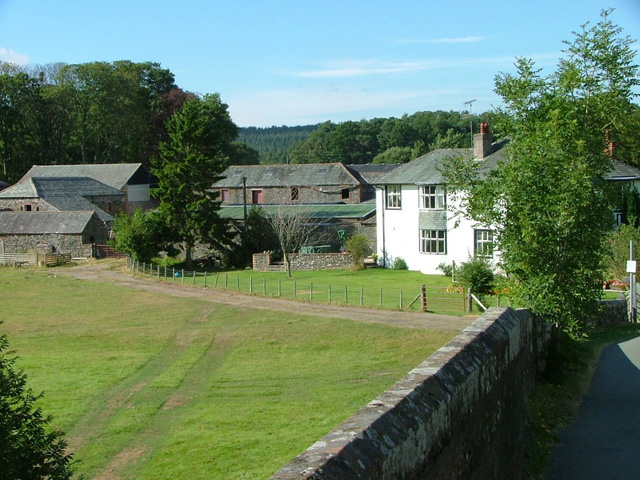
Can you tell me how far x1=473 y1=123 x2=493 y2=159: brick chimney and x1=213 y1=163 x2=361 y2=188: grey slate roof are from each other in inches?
1014

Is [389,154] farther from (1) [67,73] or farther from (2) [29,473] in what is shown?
(2) [29,473]

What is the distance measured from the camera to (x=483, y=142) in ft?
142

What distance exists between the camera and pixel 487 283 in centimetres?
3278

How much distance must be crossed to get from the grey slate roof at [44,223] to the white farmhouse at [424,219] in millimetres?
23579

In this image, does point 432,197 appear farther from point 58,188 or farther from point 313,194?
point 58,188

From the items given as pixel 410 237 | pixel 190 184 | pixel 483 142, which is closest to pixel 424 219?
pixel 410 237

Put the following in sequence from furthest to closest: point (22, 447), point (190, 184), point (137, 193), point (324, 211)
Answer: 1. point (137, 193)
2. point (324, 211)
3. point (190, 184)
4. point (22, 447)

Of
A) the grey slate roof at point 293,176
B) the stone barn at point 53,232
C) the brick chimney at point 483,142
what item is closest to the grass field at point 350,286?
the brick chimney at point 483,142

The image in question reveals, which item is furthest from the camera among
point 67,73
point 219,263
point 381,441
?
point 67,73

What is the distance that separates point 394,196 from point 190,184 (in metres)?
14.8

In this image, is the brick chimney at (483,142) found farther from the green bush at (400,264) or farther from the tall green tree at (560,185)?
the tall green tree at (560,185)

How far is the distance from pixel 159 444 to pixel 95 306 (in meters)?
22.1

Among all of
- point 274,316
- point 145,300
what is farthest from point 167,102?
point 274,316

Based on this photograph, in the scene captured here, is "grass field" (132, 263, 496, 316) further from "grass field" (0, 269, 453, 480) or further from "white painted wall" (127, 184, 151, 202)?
"white painted wall" (127, 184, 151, 202)
